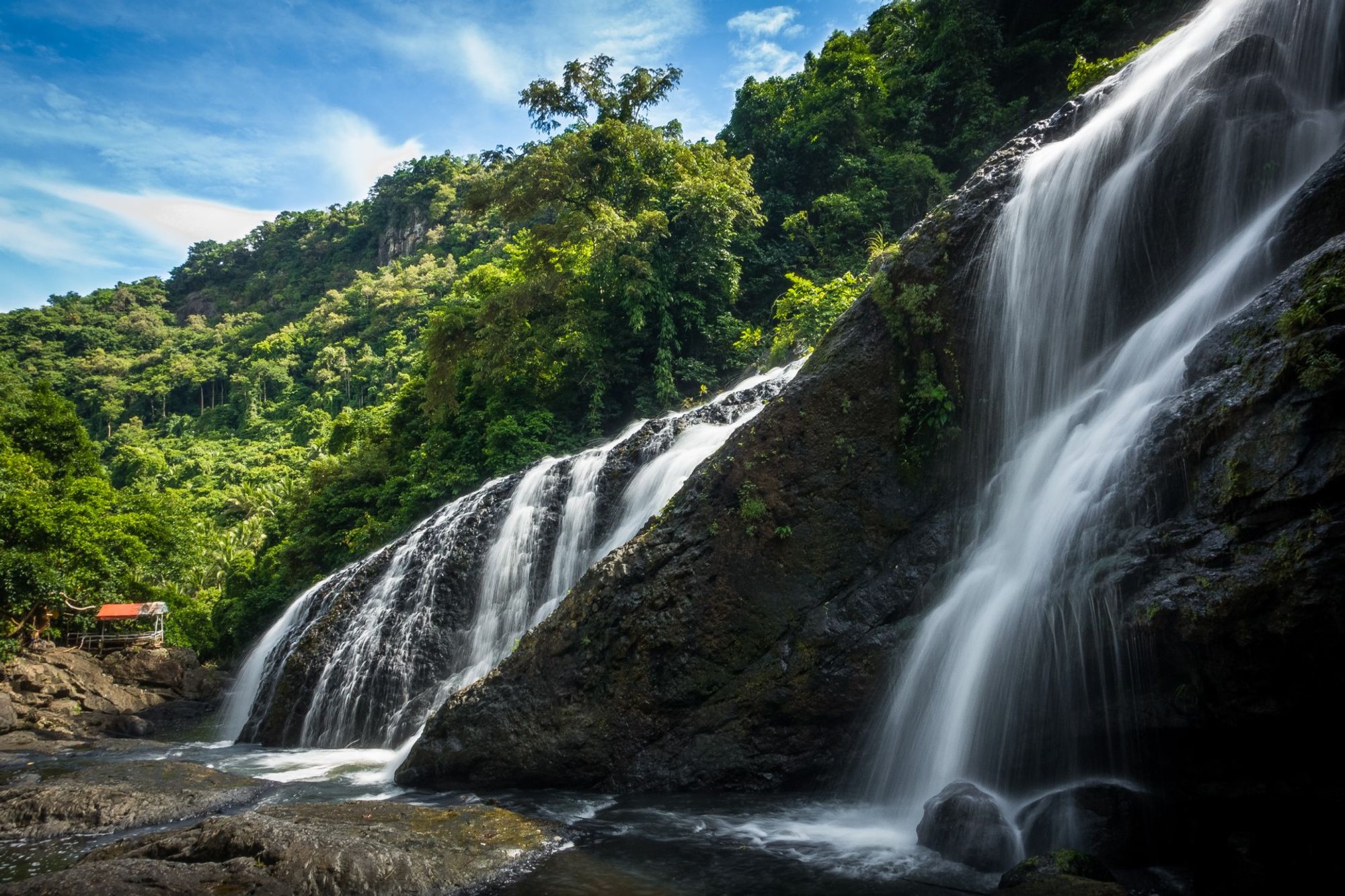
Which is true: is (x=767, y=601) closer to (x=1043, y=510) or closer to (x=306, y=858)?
(x=1043, y=510)

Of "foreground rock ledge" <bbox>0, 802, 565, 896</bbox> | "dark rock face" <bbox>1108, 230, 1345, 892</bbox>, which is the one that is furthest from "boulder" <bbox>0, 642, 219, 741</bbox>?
"dark rock face" <bbox>1108, 230, 1345, 892</bbox>

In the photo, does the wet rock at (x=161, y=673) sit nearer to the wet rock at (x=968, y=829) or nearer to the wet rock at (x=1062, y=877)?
the wet rock at (x=968, y=829)

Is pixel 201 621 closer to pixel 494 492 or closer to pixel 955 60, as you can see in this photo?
pixel 494 492

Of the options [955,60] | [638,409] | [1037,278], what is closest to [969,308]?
[1037,278]

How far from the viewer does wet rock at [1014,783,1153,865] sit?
548 centimetres

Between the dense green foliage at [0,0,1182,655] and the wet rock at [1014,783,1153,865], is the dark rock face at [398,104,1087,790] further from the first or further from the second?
the dense green foliage at [0,0,1182,655]

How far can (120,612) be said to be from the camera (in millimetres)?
26078

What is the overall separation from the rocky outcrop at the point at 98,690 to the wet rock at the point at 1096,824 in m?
17.9

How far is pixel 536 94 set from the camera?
24.8 meters

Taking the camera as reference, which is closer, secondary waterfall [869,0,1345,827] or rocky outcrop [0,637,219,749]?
secondary waterfall [869,0,1345,827]

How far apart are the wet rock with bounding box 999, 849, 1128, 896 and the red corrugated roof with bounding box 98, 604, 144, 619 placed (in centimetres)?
2954

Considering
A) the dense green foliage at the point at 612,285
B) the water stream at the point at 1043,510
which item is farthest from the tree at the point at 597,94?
the water stream at the point at 1043,510

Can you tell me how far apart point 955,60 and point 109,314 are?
103818mm

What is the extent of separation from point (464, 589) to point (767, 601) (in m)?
7.42
